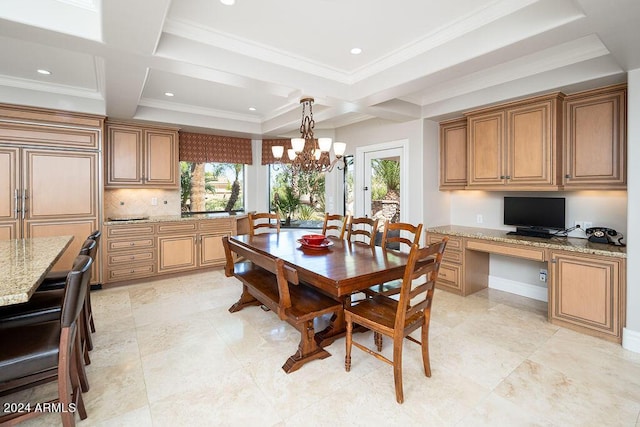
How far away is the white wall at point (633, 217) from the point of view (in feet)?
8.33

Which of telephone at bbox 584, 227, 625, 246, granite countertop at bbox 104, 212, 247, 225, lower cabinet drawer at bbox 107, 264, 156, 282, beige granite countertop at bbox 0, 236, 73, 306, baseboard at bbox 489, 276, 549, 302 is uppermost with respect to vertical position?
granite countertop at bbox 104, 212, 247, 225

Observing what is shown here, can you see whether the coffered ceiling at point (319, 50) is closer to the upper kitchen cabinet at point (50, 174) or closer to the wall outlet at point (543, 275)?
the upper kitchen cabinet at point (50, 174)

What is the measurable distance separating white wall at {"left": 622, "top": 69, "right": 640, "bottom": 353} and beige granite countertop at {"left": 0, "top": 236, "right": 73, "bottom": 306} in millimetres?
4107

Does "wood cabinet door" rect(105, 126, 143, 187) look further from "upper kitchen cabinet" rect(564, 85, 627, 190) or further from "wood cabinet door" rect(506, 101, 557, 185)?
"upper kitchen cabinet" rect(564, 85, 627, 190)

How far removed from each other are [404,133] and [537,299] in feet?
9.03

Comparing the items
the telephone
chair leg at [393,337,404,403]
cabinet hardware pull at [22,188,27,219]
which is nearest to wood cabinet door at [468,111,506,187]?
the telephone

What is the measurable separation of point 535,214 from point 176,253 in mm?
4947

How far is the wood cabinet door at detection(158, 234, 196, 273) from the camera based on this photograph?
15.3ft

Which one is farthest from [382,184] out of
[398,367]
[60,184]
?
[60,184]

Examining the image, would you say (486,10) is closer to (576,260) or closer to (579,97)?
(579,97)

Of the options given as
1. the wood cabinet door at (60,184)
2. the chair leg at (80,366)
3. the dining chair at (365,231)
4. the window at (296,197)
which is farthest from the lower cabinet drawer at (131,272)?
the dining chair at (365,231)

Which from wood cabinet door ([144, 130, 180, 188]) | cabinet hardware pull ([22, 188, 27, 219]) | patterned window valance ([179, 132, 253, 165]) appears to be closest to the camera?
cabinet hardware pull ([22, 188, 27, 219])

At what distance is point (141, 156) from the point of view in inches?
183

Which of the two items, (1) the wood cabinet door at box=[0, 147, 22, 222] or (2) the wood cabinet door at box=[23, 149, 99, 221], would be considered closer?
(1) the wood cabinet door at box=[0, 147, 22, 222]
